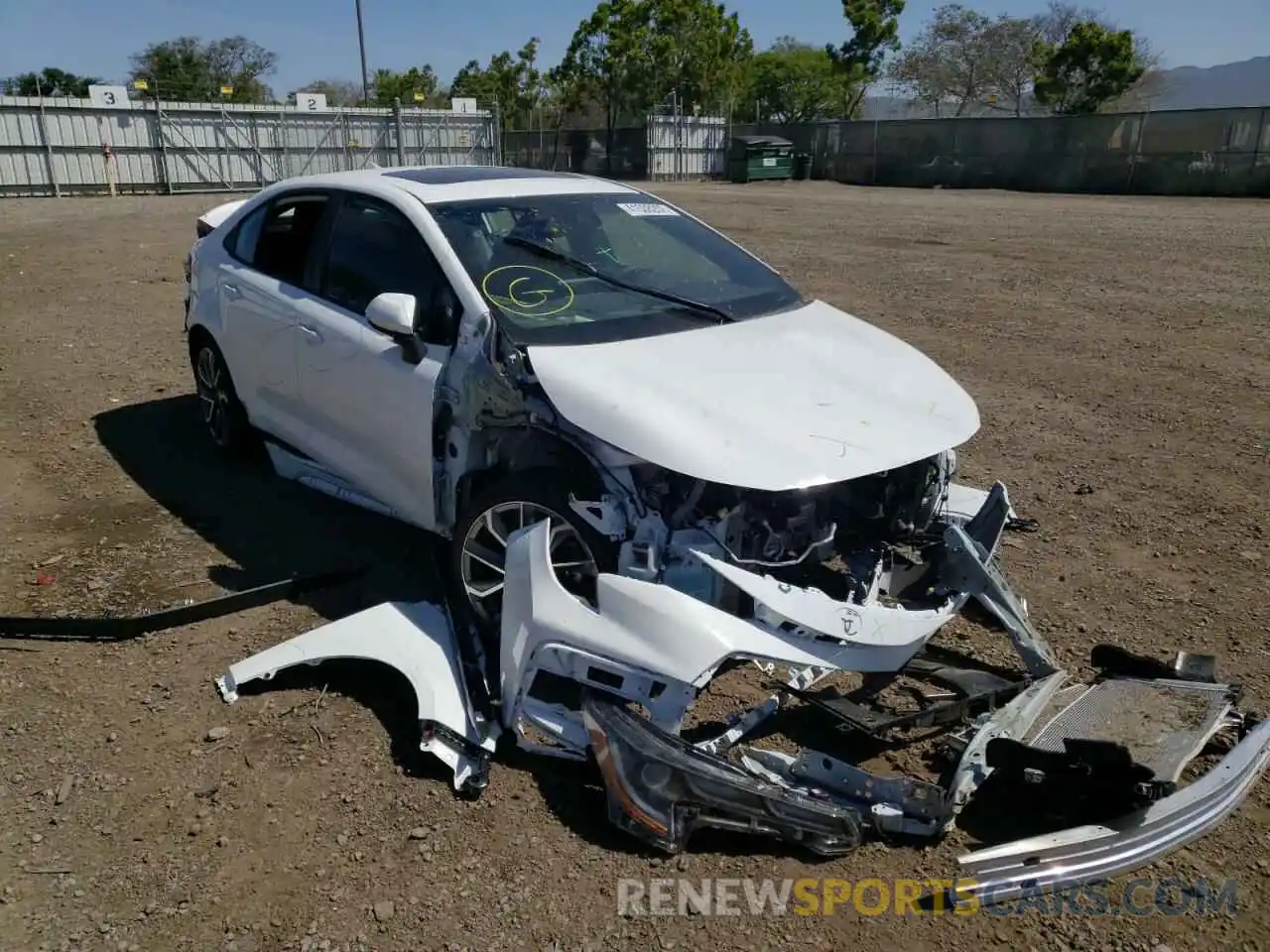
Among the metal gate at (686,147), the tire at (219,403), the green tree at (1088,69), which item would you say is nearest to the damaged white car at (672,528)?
the tire at (219,403)

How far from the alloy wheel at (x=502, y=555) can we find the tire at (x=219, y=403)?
2437 mm

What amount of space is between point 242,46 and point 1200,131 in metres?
53.1

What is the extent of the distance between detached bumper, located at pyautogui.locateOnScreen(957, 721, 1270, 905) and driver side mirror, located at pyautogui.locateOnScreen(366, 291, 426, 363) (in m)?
2.71

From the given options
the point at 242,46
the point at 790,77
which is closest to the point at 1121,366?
the point at 790,77

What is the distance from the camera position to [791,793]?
2.92 meters

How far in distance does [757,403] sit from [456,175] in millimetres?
2321

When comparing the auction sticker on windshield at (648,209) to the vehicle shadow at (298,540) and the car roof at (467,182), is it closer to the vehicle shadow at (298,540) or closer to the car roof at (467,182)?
the car roof at (467,182)

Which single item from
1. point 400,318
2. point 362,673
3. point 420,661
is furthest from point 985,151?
point 420,661

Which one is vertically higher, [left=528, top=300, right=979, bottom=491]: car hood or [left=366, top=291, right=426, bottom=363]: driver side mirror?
[left=366, top=291, right=426, bottom=363]: driver side mirror

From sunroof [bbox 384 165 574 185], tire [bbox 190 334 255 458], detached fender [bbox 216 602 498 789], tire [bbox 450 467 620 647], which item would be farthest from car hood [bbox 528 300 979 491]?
tire [bbox 190 334 255 458]

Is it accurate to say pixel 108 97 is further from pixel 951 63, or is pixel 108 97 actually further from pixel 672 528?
pixel 951 63

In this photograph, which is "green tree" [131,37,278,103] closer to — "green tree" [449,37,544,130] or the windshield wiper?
"green tree" [449,37,544,130]

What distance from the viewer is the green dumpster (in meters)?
36.0

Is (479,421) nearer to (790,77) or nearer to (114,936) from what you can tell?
(114,936)
